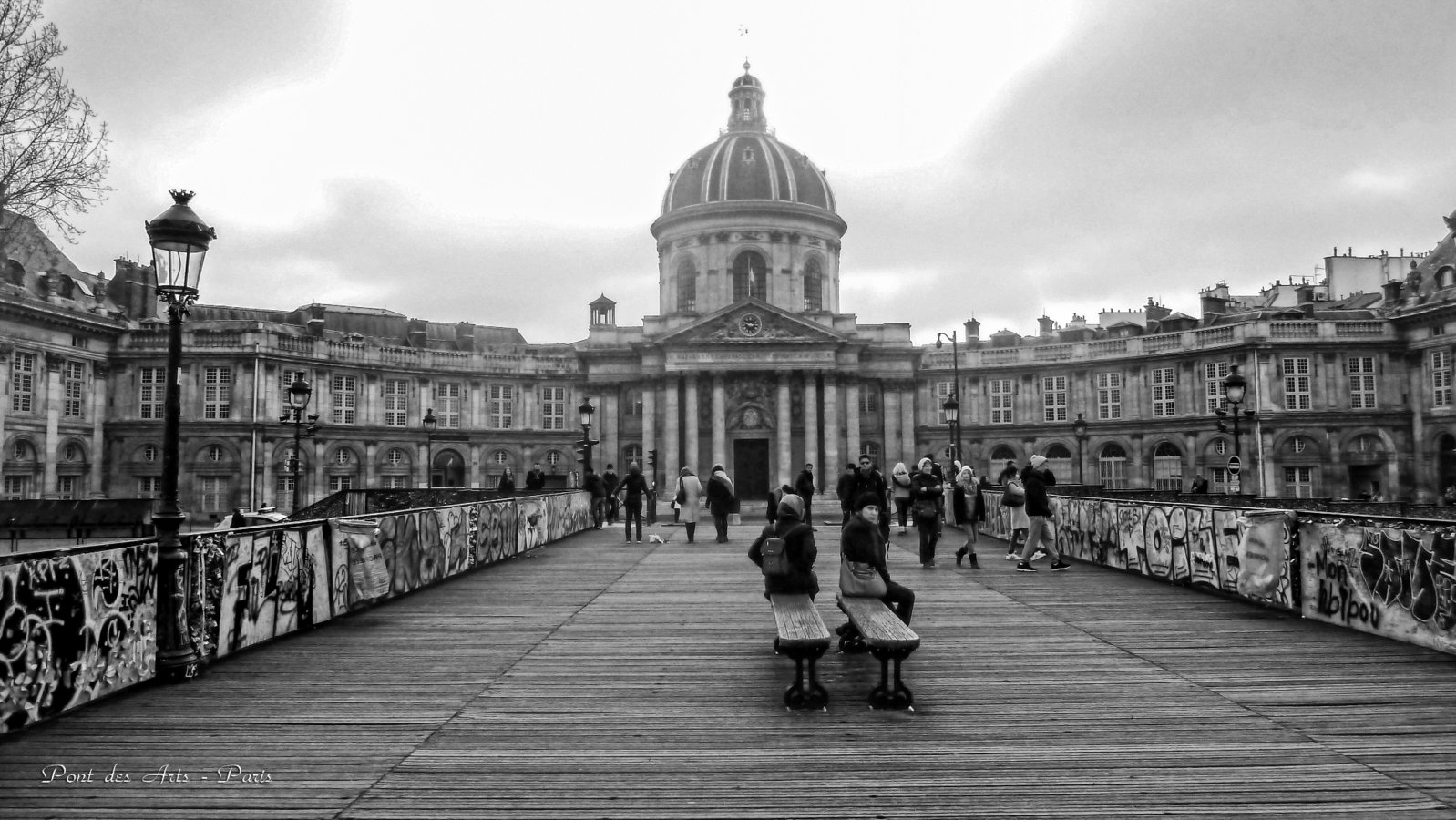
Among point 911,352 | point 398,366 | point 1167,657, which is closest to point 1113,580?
point 1167,657

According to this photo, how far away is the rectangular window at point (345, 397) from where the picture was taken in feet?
194

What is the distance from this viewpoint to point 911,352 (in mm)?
61250

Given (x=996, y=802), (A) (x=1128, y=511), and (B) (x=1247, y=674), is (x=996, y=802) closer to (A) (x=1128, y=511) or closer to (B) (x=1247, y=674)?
(B) (x=1247, y=674)

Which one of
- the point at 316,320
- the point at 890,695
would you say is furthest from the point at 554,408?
the point at 890,695

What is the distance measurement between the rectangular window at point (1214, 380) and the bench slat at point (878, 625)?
53595 mm

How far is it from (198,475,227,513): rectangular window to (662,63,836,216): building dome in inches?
1252

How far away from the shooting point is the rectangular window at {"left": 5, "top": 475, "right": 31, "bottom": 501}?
4660 cm

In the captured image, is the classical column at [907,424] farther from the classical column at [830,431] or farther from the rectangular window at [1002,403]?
the rectangular window at [1002,403]

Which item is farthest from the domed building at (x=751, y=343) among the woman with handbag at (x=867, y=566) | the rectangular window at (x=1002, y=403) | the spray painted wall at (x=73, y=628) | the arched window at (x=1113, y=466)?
the spray painted wall at (x=73, y=628)

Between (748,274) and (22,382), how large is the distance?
3965 cm

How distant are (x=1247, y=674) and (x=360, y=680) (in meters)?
8.65

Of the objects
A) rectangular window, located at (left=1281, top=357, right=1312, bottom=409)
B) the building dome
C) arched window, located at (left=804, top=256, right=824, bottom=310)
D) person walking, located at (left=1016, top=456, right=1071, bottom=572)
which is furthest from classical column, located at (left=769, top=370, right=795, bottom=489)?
person walking, located at (left=1016, top=456, right=1071, bottom=572)

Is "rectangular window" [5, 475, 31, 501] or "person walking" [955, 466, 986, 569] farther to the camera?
"rectangular window" [5, 475, 31, 501]

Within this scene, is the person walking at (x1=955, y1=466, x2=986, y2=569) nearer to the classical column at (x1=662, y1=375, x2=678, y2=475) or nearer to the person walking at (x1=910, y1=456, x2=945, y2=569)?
the person walking at (x1=910, y1=456, x2=945, y2=569)
